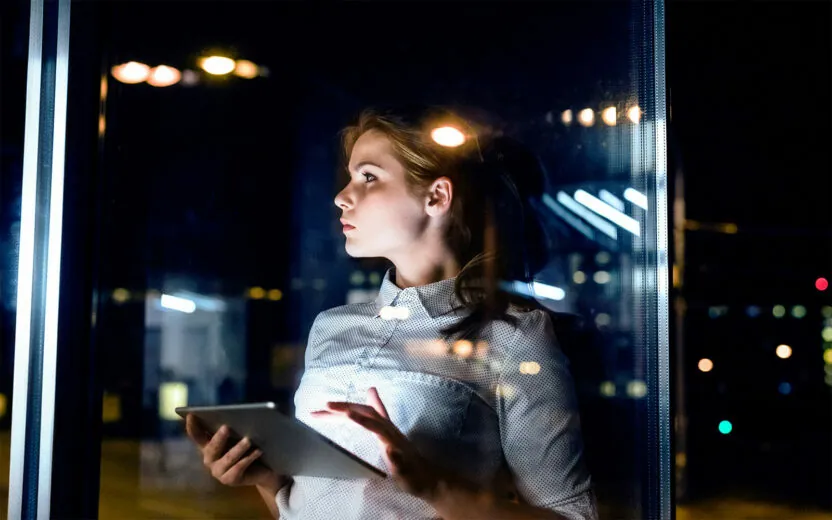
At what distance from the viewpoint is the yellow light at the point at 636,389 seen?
1750 millimetres

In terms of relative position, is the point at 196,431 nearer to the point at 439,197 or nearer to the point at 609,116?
the point at 439,197

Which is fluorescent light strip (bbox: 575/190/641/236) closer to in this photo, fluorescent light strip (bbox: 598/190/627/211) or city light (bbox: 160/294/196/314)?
fluorescent light strip (bbox: 598/190/627/211)

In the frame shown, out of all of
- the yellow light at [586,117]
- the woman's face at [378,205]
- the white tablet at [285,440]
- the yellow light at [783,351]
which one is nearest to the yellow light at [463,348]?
the woman's face at [378,205]

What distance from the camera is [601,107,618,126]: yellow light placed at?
73.3 inches

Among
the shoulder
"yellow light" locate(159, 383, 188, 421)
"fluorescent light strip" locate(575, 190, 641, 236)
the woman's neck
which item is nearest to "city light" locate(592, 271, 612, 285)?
"fluorescent light strip" locate(575, 190, 641, 236)

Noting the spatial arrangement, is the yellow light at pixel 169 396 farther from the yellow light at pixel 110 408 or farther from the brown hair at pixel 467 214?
the brown hair at pixel 467 214

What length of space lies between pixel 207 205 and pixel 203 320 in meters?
0.30

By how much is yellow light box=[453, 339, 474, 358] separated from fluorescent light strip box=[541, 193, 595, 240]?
0.38m

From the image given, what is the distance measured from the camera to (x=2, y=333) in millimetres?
2012

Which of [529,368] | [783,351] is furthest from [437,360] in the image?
[783,351]

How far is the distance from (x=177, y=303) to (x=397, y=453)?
2.78 feet

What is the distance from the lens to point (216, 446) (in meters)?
1.60

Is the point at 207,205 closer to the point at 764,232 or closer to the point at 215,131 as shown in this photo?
the point at 215,131

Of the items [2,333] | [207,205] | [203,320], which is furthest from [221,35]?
[2,333]
